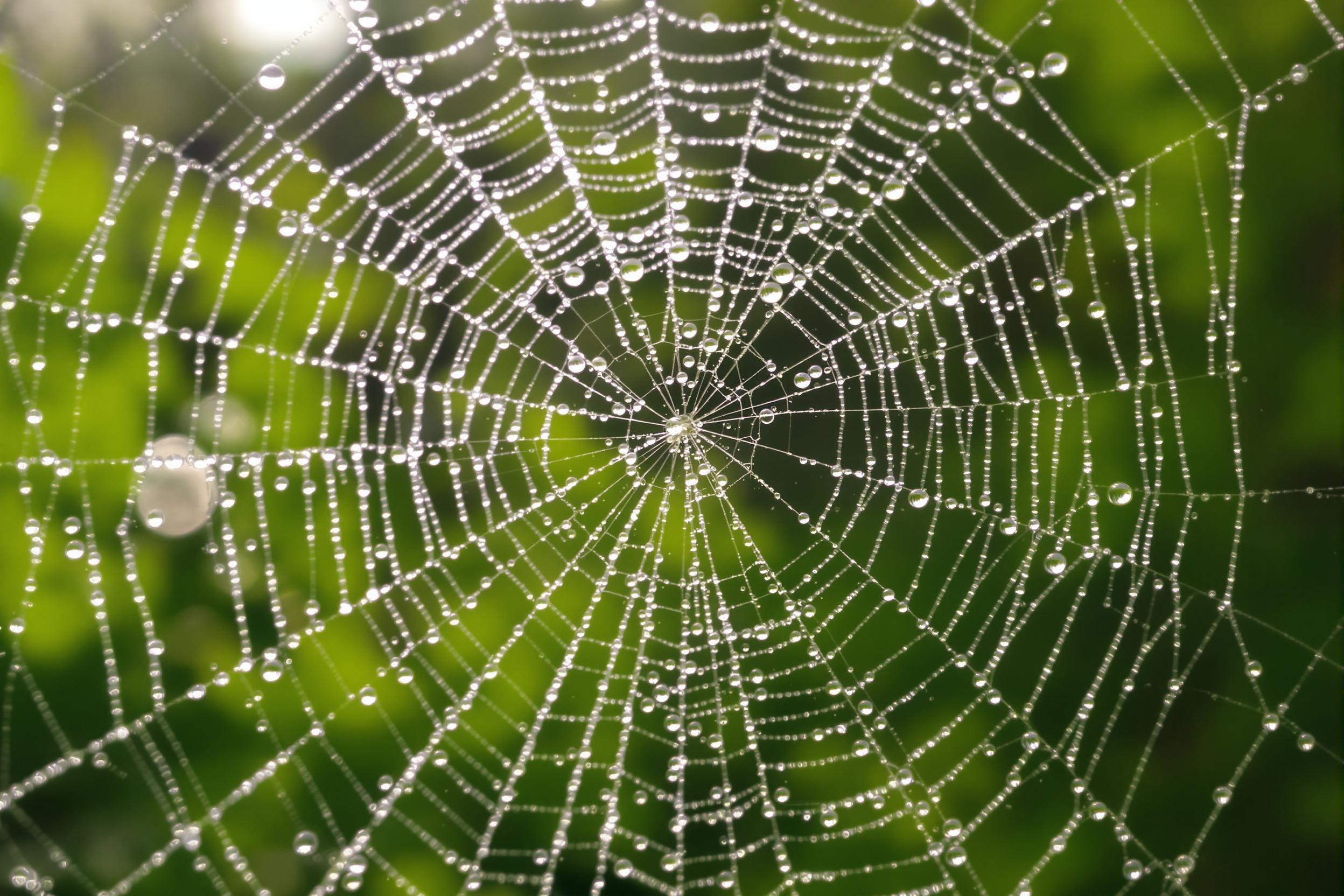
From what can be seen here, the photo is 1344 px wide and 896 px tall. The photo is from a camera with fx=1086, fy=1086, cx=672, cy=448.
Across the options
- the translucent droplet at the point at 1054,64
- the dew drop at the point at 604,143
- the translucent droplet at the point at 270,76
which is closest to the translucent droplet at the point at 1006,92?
the translucent droplet at the point at 1054,64

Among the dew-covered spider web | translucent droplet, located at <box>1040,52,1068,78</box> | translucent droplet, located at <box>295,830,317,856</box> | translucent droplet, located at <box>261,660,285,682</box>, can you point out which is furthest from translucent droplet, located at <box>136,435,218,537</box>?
translucent droplet, located at <box>1040,52,1068,78</box>

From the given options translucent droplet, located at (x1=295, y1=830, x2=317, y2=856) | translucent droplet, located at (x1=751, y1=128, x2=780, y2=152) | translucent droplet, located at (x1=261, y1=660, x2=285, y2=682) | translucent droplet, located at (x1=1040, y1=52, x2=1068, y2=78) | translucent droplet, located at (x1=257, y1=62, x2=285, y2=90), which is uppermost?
translucent droplet, located at (x1=257, y1=62, x2=285, y2=90)

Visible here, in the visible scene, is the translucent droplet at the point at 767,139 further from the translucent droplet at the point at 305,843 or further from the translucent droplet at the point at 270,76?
the translucent droplet at the point at 305,843

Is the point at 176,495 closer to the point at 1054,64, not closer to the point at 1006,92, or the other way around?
the point at 1006,92

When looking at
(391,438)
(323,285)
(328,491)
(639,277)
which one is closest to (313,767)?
(328,491)

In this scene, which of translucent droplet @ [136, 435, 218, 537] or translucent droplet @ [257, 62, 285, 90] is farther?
translucent droplet @ [136, 435, 218, 537]

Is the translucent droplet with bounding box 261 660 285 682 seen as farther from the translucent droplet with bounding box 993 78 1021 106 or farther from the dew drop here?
the translucent droplet with bounding box 993 78 1021 106
